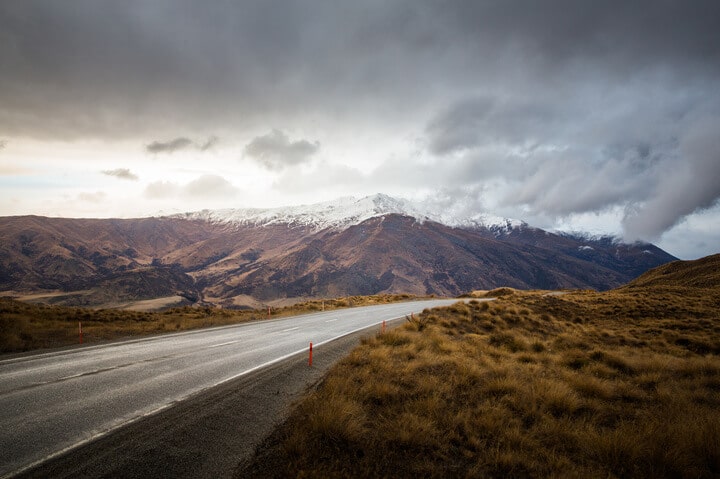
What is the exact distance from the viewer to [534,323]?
1817 centimetres

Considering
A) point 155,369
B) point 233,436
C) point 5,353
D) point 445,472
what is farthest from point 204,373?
point 5,353

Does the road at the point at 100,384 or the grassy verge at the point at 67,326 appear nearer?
the road at the point at 100,384

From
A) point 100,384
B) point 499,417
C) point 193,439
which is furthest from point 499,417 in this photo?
point 100,384

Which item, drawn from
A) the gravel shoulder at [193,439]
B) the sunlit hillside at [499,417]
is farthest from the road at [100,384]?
the sunlit hillside at [499,417]

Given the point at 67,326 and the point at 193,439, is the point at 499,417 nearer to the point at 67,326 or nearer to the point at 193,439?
the point at 193,439

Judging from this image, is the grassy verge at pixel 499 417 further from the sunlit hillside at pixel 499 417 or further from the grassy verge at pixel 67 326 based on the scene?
the grassy verge at pixel 67 326

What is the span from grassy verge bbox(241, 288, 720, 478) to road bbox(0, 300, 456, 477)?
2763 millimetres

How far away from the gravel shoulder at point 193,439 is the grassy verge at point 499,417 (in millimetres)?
501

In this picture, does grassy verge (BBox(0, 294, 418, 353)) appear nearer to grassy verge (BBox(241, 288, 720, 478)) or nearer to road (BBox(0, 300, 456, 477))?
road (BBox(0, 300, 456, 477))


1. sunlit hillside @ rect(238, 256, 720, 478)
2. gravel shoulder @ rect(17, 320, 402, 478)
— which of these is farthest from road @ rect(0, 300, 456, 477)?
sunlit hillside @ rect(238, 256, 720, 478)

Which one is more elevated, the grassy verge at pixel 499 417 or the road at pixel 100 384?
the road at pixel 100 384

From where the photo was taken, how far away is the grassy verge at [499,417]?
4059 mm

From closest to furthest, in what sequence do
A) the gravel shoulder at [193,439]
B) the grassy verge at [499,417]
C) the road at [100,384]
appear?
1. the gravel shoulder at [193,439]
2. the grassy verge at [499,417]
3. the road at [100,384]

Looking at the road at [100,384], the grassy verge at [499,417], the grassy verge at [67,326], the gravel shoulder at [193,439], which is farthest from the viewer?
the grassy verge at [67,326]
